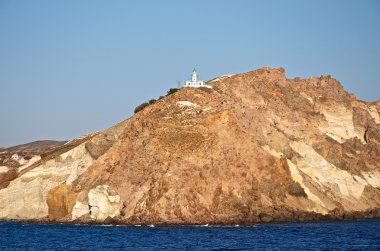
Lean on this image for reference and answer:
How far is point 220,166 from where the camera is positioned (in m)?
100

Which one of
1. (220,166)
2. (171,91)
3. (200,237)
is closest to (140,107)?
(171,91)

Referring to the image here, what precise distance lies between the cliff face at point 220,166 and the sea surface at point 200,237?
5376 mm

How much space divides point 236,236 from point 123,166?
94.9 feet

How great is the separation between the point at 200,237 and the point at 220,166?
22.4 meters

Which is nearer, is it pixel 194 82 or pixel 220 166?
pixel 220 166

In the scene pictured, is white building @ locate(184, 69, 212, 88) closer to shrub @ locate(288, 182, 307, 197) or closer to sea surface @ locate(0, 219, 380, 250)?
shrub @ locate(288, 182, 307, 197)

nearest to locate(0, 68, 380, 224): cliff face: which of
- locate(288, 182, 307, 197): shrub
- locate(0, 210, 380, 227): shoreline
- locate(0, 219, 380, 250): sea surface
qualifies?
locate(288, 182, 307, 197): shrub

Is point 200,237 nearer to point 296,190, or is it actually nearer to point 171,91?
point 296,190

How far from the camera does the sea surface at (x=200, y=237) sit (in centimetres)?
7194

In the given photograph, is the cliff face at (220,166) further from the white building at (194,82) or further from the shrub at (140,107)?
the shrub at (140,107)

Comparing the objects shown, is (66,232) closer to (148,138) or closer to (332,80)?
(148,138)

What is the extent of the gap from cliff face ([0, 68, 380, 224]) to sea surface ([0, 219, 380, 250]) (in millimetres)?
5376

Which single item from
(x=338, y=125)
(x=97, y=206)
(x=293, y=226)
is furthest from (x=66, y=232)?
(x=338, y=125)

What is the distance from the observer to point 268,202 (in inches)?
3883
